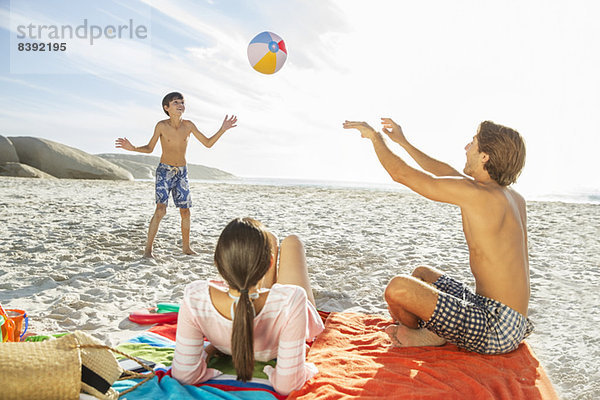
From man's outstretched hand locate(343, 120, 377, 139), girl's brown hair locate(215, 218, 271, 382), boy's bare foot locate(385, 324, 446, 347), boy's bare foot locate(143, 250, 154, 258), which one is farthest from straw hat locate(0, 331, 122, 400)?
boy's bare foot locate(143, 250, 154, 258)

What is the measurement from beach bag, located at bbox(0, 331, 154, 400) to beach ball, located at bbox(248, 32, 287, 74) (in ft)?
14.0

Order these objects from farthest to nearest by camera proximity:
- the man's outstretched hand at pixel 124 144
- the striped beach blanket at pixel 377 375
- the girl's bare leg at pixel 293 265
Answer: the man's outstretched hand at pixel 124 144 → the girl's bare leg at pixel 293 265 → the striped beach blanket at pixel 377 375

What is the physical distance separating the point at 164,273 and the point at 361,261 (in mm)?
2505

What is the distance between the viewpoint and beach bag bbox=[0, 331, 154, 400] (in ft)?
5.46

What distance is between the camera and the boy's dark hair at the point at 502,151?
259cm

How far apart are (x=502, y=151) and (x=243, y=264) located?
69.2 inches

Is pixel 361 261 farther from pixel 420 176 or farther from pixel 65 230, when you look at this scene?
pixel 65 230

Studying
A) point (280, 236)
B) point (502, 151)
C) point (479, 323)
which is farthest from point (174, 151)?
point (479, 323)

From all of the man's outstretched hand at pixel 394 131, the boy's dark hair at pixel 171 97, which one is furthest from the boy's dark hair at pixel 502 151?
the boy's dark hair at pixel 171 97

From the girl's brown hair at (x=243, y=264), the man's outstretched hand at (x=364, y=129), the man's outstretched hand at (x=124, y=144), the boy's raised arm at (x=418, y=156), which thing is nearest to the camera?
the girl's brown hair at (x=243, y=264)

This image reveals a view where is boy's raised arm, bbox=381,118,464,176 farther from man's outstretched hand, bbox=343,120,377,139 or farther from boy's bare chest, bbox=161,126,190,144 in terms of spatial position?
boy's bare chest, bbox=161,126,190,144

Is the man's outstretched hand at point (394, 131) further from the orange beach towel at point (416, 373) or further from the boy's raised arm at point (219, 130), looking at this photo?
the boy's raised arm at point (219, 130)

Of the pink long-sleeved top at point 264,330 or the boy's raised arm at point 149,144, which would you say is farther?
the boy's raised arm at point 149,144

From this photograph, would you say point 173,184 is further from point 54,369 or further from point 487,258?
point 487,258
